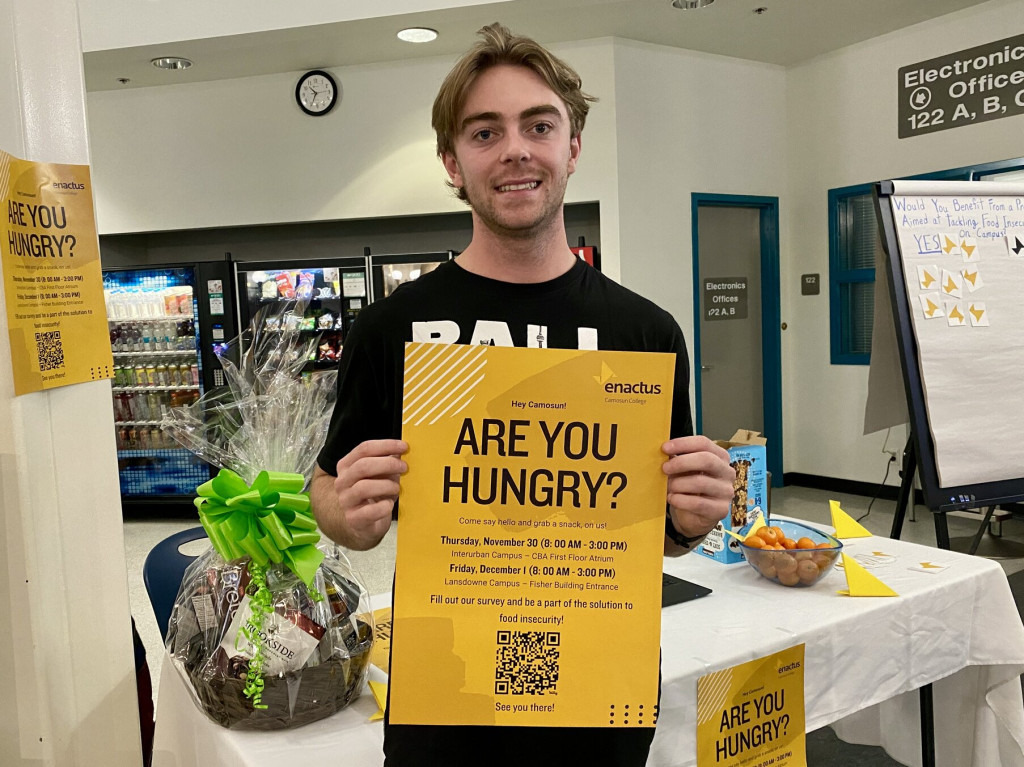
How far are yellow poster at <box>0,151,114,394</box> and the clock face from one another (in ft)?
14.7

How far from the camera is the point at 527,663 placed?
1032 mm

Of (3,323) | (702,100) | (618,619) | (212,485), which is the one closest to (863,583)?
(618,619)

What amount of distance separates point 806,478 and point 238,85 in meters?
5.35

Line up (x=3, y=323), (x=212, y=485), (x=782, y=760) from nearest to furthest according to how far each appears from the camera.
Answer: (x=212, y=485) < (x=3, y=323) < (x=782, y=760)

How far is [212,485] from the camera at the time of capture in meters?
1.29

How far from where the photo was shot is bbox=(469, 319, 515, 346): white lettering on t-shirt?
126 cm

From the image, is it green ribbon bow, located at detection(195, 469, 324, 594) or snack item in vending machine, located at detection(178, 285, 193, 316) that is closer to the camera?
green ribbon bow, located at detection(195, 469, 324, 594)

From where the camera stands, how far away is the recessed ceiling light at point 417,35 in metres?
5.00

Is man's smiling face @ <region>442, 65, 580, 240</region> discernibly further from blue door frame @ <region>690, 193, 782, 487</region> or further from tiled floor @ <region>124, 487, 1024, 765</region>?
blue door frame @ <region>690, 193, 782, 487</region>

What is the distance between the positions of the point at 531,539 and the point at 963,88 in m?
5.44

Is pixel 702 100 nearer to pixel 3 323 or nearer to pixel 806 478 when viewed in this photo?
pixel 806 478

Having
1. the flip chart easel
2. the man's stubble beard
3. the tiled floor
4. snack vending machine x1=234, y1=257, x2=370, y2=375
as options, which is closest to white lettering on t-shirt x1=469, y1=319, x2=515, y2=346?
the man's stubble beard

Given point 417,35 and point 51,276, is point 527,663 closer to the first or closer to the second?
point 51,276

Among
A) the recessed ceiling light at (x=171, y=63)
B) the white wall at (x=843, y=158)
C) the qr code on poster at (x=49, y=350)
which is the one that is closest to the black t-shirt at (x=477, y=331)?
the qr code on poster at (x=49, y=350)
